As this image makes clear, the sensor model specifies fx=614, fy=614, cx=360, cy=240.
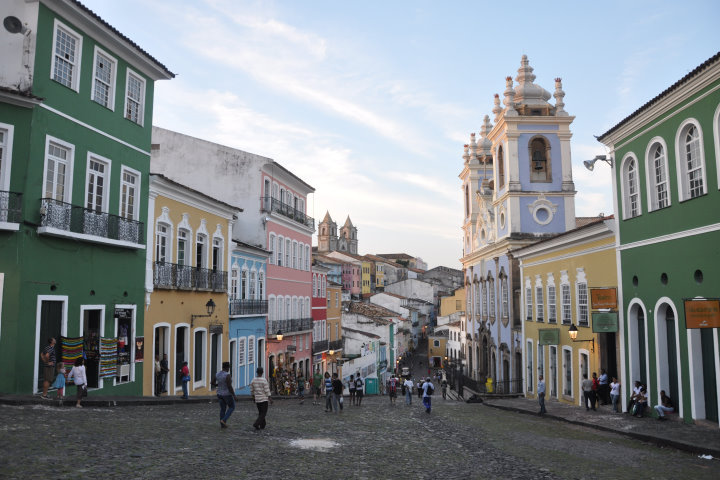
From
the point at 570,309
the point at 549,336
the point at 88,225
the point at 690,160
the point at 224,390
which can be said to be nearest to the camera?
the point at 224,390

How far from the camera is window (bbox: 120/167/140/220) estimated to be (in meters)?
18.3

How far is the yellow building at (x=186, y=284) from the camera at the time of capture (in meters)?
20.0

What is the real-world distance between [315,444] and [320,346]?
3025cm

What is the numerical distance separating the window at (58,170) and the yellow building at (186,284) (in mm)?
4125

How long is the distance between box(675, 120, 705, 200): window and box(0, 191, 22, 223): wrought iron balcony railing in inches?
628

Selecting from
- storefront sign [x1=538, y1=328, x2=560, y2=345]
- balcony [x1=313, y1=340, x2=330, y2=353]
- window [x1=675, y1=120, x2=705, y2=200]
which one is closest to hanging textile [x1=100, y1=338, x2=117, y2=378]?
window [x1=675, y1=120, x2=705, y2=200]

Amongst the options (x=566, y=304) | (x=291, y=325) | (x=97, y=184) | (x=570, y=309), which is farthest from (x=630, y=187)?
(x=291, y=325)

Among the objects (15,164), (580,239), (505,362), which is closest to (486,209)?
(505,362)

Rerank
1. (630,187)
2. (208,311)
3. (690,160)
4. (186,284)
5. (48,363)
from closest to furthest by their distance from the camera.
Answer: (48,363) < (690,160) < (630,187) < (186,284) < (208,311)

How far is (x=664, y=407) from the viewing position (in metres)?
16.2

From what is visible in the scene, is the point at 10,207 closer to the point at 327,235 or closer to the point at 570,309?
the point at 570,309

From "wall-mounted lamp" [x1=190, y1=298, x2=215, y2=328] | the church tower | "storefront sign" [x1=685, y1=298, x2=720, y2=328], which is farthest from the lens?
the church tower

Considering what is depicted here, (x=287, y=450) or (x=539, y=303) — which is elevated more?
(x=539, y=303)

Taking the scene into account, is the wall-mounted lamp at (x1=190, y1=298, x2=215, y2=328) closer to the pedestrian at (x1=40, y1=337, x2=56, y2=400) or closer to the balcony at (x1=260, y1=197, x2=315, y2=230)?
the pedestrian at (x1=40, y1=337, x2=56, y2=400)
